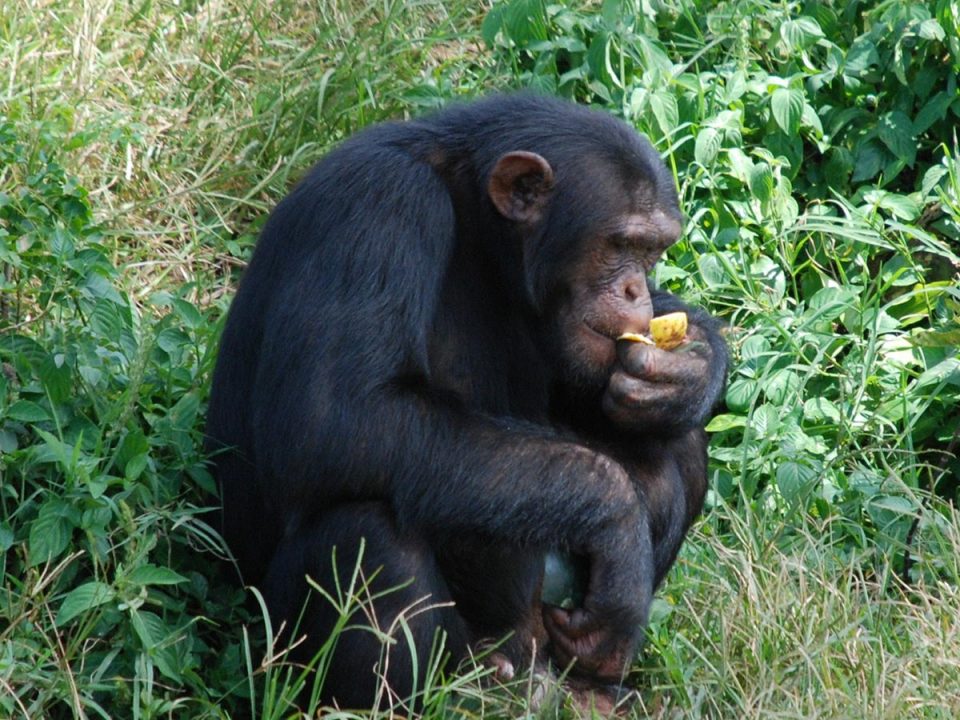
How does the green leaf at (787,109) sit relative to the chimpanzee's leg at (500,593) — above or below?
above

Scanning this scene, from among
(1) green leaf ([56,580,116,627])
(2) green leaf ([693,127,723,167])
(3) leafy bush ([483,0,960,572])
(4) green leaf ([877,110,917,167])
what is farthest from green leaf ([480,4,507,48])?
(1) green leaf ([56,580,116,627])

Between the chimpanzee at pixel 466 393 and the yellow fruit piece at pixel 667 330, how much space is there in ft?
0.27

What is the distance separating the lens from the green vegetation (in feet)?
14.6

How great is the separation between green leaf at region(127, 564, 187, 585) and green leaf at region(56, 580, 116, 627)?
73mm

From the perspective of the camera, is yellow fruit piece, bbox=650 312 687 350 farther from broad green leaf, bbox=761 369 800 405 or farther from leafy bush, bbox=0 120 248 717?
leafy bush, bbox=0 120 248 717

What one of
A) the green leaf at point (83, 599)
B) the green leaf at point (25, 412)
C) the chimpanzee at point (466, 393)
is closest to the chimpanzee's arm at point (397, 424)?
the chimpanzee at point (466, 393)

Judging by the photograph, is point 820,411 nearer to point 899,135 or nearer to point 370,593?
point 899,135

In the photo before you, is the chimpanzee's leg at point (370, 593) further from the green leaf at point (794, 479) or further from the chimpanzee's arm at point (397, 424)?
the green leaf at point (794, 479)

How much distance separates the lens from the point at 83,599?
4.23 m

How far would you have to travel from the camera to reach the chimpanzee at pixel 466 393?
436 cm

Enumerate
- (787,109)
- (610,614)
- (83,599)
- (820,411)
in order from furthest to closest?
(787,109) → (820,411) → (610,614) → (83,599)

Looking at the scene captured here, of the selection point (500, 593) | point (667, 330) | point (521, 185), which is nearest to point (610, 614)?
point (500, 593)

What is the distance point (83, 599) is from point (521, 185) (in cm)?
178

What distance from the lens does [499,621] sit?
4836 mm
